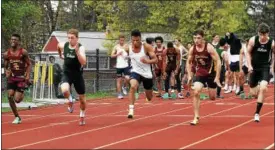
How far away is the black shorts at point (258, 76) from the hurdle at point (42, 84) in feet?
25.3

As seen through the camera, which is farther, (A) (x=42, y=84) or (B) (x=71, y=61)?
(A) (x=42, y=84)

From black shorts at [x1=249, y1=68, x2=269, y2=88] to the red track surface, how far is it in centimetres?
77

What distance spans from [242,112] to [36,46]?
34086 millimetres

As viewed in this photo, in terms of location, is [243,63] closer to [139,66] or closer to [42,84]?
[42,84]

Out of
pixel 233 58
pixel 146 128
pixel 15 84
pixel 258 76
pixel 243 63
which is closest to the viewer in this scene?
pixel 146 128

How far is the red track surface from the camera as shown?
8.83 metres

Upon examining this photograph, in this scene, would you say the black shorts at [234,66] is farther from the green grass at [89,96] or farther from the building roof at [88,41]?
the building roof at [88,41]

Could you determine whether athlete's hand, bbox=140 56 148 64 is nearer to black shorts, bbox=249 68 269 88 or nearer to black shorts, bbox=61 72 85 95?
black shorts, bbox=61 72 85 95

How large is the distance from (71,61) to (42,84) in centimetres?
714

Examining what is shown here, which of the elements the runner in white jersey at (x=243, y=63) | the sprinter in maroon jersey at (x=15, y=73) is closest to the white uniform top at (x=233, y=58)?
the runner in white jersey at (x=243, y=63)

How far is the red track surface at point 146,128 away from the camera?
883 cm

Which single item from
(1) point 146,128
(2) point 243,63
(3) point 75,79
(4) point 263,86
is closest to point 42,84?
(2) point 243,63

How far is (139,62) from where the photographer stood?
12664mm

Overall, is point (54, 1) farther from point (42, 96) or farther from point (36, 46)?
point (42, 96)
